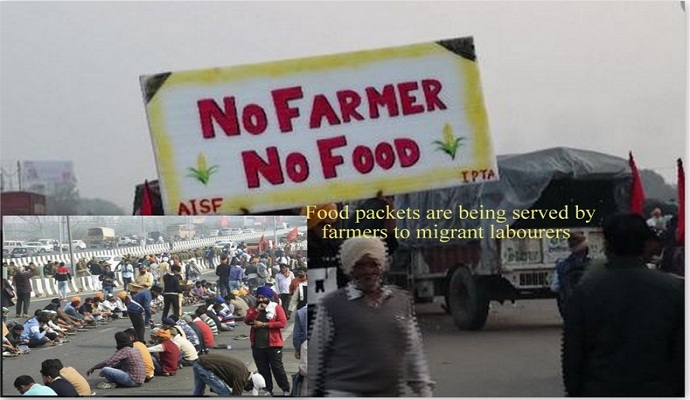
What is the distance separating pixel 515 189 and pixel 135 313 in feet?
7.01

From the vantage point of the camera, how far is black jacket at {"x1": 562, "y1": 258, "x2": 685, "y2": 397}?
9.36ft

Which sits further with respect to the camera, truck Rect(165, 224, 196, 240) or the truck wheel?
the truck wheel

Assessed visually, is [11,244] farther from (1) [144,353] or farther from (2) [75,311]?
(1) [144,353]

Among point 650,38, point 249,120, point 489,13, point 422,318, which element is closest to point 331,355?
point 422,318

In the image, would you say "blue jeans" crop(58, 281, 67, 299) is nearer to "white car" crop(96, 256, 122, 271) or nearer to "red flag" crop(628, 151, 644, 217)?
"white car" crop(96, 256, 122, 271)

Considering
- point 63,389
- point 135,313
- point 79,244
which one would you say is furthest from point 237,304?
point 63,389

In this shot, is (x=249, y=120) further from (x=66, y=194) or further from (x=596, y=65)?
(x=596, y=65)

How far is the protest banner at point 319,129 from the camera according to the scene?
4.79 metres

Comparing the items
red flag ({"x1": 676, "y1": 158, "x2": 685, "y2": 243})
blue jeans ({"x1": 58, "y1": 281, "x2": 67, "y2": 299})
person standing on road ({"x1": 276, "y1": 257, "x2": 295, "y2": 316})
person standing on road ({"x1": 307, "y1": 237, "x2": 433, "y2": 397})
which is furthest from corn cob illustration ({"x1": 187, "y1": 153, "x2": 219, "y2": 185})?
red flag ({"x1": 676, "y1": 158, "x2": 685, "y2": 243})

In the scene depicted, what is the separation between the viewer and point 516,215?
4910 millimetres

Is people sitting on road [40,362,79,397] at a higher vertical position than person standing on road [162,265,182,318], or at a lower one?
lower

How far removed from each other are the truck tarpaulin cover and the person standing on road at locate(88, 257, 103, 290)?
1.64m

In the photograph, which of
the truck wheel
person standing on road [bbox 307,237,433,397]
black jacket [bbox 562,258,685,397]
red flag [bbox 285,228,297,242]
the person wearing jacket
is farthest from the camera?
the truck wheel

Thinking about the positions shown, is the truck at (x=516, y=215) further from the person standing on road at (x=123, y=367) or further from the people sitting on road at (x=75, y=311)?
the people sitting on road at (x=75, y=311)
